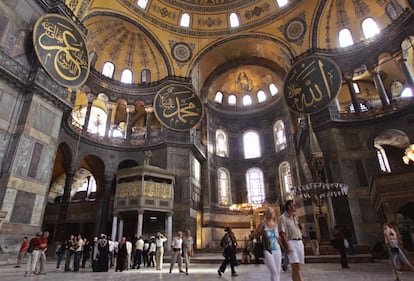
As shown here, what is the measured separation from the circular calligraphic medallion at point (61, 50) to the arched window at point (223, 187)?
42.1 ft

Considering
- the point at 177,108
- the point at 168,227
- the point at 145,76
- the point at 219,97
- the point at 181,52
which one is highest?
the point at 181,52

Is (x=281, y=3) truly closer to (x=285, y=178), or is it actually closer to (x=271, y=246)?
(x=285, y=178)

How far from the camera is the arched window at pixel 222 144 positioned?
22.2 meters

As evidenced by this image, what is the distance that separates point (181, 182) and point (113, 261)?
22.5 ft

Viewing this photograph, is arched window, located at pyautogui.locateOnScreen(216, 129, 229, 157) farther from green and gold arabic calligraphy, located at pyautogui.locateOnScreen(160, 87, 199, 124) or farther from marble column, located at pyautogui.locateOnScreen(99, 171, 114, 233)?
marble column, located at pyautogui.locateOnScreen(99, 171, 114, 233)

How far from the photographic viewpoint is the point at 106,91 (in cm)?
1848

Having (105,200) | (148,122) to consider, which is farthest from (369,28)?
(105,200)

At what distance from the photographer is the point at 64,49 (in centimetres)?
1191

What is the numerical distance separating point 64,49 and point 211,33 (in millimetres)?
12050

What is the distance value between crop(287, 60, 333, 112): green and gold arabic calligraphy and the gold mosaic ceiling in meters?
5.05

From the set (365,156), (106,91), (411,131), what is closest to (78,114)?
(106,91)

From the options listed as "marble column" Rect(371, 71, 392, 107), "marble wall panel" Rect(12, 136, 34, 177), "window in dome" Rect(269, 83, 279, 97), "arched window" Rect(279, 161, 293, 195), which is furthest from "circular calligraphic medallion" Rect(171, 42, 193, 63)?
"marble column" Rect(371, 71, 392, 107)

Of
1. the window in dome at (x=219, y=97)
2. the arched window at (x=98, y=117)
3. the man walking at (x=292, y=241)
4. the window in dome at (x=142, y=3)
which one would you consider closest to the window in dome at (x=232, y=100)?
the window in dome at (x=219, y=97)

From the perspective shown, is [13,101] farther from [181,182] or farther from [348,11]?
[348,11]
